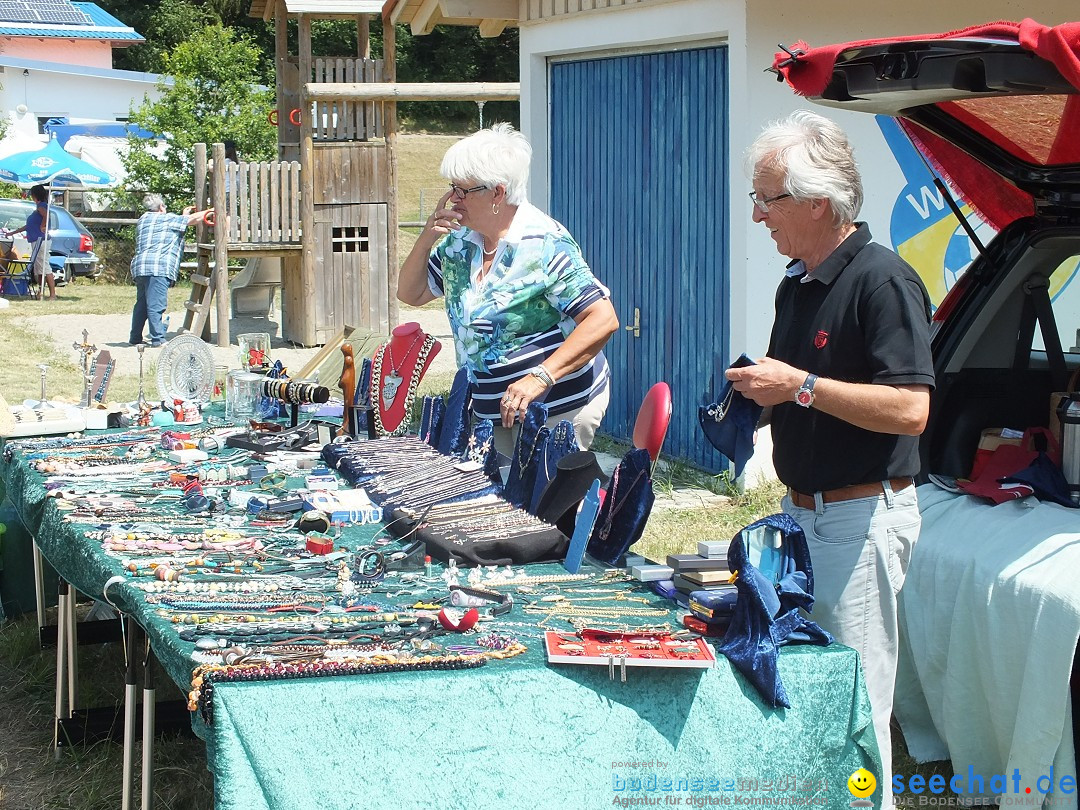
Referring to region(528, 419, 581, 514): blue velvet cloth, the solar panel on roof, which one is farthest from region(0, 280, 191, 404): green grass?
the solar panel on roof

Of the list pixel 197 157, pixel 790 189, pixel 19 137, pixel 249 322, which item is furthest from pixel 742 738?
pixel 19 137

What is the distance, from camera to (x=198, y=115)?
21.4m

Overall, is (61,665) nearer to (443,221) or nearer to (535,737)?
(443,221)

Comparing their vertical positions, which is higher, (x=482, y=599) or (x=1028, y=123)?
(x=1028, y=123)

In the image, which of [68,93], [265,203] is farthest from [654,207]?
[68,93]

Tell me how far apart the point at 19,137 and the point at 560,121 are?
20.5 meters

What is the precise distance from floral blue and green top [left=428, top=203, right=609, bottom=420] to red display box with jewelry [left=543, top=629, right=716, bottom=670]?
1629mm

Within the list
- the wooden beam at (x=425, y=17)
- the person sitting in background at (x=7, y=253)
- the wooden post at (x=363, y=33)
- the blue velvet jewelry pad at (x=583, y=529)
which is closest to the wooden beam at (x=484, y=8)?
the wooden beam at (x=425, y=17)

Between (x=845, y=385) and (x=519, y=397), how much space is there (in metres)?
1.34

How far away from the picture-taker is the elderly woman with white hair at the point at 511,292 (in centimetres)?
396

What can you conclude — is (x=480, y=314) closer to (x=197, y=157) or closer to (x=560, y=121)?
(x=560, y=121)

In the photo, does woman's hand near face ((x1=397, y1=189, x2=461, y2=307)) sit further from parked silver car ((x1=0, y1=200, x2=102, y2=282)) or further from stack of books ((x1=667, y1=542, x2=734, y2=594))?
parked silver car ((x1=0, y1=200, x2=102, y2=282))

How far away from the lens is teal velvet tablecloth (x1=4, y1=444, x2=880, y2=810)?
2.29 metres

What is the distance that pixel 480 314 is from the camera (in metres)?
4.10
